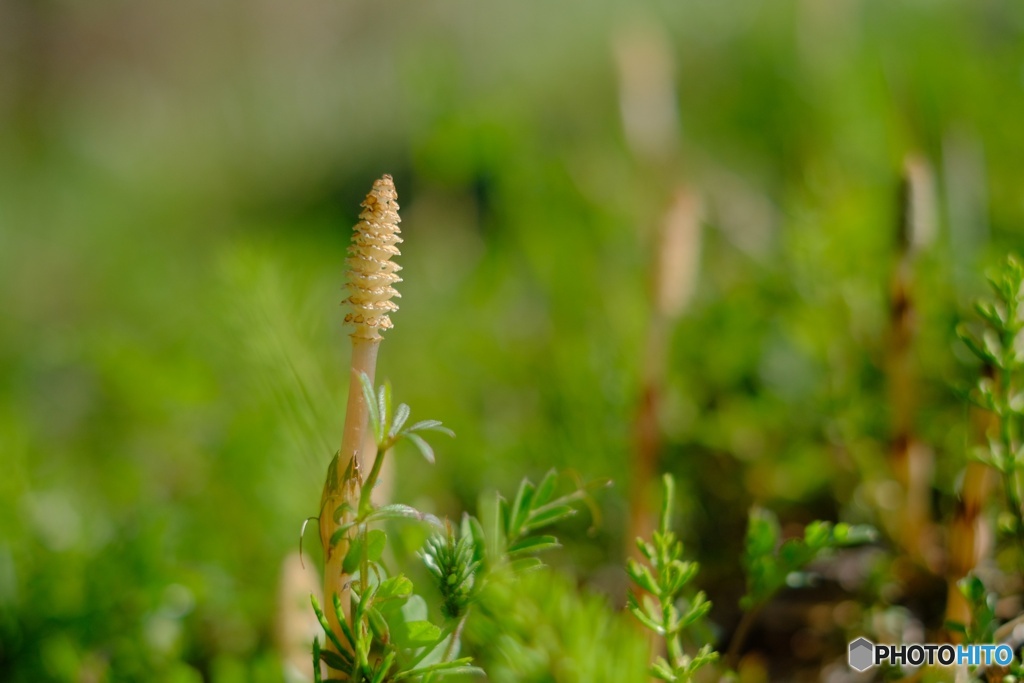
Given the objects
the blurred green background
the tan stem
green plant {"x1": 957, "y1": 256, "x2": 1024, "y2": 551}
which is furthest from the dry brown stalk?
green plant {"x1": 957, "y1": 256, "x2": 1024, "y2": 551}

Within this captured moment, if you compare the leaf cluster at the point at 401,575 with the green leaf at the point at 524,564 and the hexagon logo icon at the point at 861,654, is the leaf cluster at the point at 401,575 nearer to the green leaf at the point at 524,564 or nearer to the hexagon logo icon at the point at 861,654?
the green leaf at the point at 524,564

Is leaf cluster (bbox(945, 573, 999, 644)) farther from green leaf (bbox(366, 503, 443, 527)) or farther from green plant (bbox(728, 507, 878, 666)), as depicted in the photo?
green leaf (bbox(366, 503, 443, 527))

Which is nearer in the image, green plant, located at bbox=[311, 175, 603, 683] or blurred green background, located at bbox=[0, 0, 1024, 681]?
green plant, located at bbox=[311, 175, 603, 683]

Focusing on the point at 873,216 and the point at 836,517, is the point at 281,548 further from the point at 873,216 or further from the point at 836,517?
the point at 873,216

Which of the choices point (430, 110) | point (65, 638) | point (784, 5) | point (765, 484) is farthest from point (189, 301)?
point (784, 5)

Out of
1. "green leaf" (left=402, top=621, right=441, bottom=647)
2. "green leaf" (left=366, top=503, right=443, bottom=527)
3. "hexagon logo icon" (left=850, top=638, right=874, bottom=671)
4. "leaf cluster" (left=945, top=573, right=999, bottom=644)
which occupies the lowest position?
"hexagon logo icon" (left=850, top=638, right=874, bottom=671)
